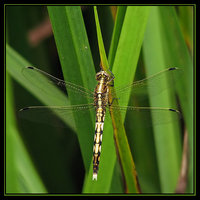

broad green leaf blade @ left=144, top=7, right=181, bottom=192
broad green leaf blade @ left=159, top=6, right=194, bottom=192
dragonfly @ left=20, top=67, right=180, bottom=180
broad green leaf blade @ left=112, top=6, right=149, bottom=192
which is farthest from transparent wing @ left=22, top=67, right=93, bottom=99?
broad green leaf blade @ left=159, top=6, right=194, bottom=192

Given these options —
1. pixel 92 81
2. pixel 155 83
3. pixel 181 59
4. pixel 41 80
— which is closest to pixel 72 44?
pixel 92 81

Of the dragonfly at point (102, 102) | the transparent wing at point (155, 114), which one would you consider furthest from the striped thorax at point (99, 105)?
the transparent wing at point (155, 114)

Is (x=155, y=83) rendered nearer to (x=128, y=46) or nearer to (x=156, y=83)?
(x=156, y=83)

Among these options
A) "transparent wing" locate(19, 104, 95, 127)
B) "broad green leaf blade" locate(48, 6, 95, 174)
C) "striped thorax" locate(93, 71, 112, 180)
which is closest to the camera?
"broad green leaf blade" locate(48, 6, 95, 174)

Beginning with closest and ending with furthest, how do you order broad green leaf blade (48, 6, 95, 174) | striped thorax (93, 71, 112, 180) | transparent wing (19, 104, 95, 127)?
broad green leaf blade (48, 6, 95, 174) → striped thorax (93, 71, 112, 180) → transparent wing (19, 104, 95, 127)

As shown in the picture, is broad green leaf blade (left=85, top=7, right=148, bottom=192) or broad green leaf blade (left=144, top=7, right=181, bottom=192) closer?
broad green leaf blade (left=85, top=7, right=148, bottom=192)

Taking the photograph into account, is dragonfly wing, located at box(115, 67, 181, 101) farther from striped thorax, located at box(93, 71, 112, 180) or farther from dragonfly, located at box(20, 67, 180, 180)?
striped thorax, located at box(93, 71, 112, 180)

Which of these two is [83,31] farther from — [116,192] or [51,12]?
[116,192]

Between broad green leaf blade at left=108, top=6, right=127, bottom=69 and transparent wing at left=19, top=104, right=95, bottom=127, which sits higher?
broad green leaf blade at left=108, top=6, right=127, bottom=69
